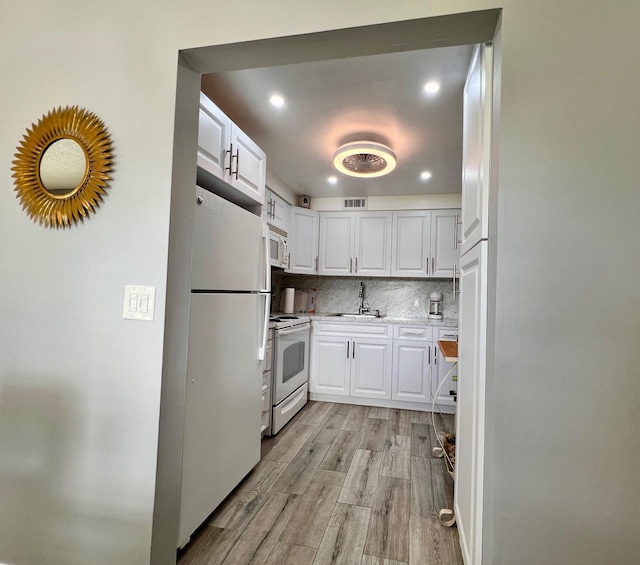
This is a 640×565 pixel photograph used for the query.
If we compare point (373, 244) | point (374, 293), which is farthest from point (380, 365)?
point (373, 244)

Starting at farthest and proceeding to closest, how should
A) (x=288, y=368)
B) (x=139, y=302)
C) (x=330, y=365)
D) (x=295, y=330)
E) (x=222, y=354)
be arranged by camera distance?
(x=330, y=365), (x=295, y=330), (x=288, y=368), (x=222, y=354), (x=139, y=302)

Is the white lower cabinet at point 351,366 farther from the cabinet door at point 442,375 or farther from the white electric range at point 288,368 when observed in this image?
the cabinet door at point 442,375

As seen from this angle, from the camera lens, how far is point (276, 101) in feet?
7.22

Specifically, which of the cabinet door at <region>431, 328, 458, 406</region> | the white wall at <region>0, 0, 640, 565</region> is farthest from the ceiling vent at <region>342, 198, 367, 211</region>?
the white wall at <region>0, 0, 640, 565</region>

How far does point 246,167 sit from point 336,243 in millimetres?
2106

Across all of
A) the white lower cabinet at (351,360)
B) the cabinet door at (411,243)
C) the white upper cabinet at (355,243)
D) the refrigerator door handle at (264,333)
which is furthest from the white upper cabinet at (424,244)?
the refrigerator door handle at (264,333)

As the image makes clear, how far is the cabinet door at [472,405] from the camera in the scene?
1184 mm

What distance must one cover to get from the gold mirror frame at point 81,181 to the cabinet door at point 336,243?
3124 millimetres

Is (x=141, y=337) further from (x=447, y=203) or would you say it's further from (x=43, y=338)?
(x=447, y=203)

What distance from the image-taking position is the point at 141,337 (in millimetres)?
1234

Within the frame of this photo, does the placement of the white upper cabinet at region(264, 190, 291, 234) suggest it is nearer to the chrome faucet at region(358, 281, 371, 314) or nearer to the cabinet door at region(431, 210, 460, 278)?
the chrome faucet at region(358, 281, 371, 314)

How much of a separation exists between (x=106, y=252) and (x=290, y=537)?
61.0 inches

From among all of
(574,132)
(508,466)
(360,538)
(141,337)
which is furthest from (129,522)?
(574,132)

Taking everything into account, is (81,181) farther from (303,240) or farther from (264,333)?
(303,240)
